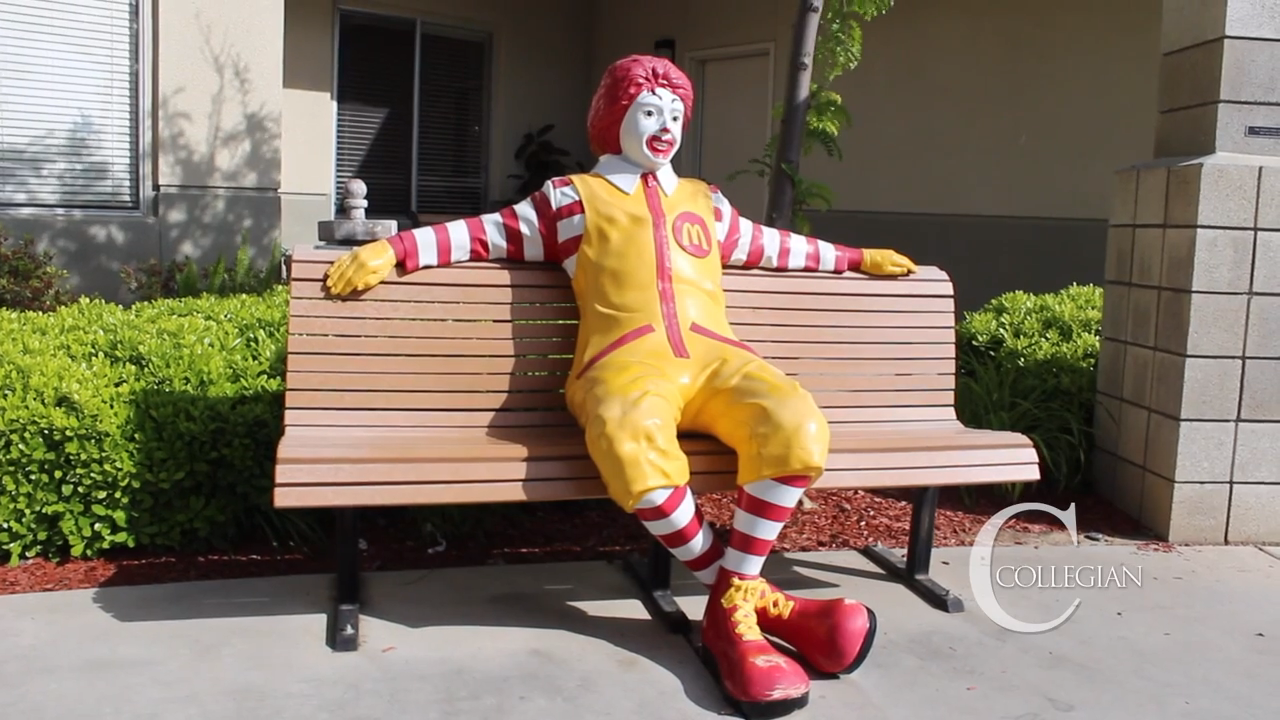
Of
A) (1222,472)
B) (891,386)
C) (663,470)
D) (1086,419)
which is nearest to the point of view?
(663,470)

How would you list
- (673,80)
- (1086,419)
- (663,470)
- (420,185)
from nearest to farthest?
(663,470) < (673,80) < (1086,419) < (420,185)

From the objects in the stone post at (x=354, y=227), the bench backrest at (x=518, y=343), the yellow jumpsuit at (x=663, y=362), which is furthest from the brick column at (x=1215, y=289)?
the stone post at (x=354, y=227)

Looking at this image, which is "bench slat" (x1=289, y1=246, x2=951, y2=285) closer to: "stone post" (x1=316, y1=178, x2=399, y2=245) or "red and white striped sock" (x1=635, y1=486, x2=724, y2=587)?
"red and white striped sock" (x1=635, y1=486, x2=724, y2=587)

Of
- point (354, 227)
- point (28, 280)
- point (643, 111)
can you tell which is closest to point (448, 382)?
point (643, 111)

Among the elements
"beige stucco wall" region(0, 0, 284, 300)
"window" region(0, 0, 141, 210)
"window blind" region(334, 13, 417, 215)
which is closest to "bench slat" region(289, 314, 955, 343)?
"beige stucco wall" region(0, 0, 284, 300)

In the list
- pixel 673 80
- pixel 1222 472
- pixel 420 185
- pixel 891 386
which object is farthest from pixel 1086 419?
pixel 420 185

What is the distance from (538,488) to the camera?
3.25 m

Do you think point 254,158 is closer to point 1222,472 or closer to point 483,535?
point 483,535

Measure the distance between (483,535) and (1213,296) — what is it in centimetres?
282

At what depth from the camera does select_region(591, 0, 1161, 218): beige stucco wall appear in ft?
29.0

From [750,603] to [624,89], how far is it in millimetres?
1599

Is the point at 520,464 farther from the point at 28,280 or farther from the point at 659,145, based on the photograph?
the point at 28,280

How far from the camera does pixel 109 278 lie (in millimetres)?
7410

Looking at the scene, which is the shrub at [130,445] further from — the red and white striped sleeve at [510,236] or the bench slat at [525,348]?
the red and white striped sleeve at [510,236]
